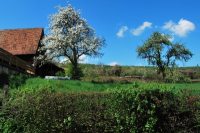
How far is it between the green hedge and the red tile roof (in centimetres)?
3713

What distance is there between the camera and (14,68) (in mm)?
41094

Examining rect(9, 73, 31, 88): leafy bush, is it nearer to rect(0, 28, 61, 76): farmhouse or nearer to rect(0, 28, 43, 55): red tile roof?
rect(0, 28, 61, 76): farmhouse

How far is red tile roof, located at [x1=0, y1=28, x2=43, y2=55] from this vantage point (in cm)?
5766

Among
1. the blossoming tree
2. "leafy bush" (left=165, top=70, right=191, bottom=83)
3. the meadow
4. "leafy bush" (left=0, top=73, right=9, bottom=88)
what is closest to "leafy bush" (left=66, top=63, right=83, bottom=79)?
the blossoming tree

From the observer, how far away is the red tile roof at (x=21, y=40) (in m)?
57.7

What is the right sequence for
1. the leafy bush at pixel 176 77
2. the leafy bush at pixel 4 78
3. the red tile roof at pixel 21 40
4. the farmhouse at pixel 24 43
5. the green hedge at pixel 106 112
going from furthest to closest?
1. the red tile roof at pixel 21 40
2. the farmhouse at pixel 24 43
3. the leafy bush at pixel 176 77
4. the leafy bush at pixel 4 78
5. the green hedge at pixel 106 112

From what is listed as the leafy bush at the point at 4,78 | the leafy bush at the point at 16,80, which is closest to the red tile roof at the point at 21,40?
the leafy bush at the point at 4,78

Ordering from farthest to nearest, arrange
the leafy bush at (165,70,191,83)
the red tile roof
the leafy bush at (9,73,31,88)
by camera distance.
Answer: the red tile roof, the leafy bush at (165,70,191,83), the leafy bush at (9,73,31,88)

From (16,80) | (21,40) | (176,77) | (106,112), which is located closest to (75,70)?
(21,40)

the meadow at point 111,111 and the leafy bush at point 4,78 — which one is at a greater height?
the leafy bush at point 4,78

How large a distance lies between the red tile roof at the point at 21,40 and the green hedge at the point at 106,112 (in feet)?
122

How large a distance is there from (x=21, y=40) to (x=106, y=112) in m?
40.7

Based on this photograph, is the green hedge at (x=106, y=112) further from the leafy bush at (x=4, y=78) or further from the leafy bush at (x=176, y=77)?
the leafy bush at (x=176, y=77)

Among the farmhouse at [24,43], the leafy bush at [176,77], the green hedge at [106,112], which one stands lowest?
the green hedge at [106,112]
